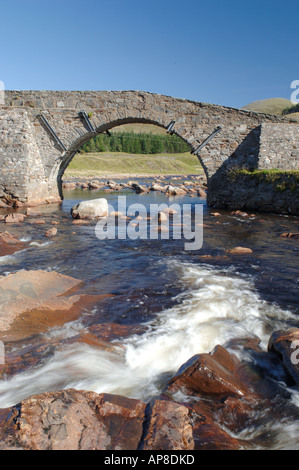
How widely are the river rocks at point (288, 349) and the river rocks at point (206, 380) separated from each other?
57 centimetres

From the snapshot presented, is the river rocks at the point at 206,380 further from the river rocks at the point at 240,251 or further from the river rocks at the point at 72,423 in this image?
the river rocks at the point at 240,251

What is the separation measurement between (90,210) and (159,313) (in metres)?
9.84

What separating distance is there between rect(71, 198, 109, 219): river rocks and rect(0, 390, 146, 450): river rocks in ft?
38.1

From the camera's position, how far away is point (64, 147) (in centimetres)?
1702

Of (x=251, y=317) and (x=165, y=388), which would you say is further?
(x=251, y=317)

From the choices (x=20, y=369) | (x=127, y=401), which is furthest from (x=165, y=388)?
(x=20, y=369)

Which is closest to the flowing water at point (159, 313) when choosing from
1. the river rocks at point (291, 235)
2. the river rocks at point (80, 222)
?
the river rocks at point (291, 235)

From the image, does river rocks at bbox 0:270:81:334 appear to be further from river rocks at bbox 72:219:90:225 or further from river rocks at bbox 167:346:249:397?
river rocks at bbox 72:219:90:225

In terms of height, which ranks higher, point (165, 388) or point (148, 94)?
point (148, 94)

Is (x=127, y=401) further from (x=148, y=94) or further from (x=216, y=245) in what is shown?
(x=148, y=94)

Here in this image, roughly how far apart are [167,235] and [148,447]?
8.86m

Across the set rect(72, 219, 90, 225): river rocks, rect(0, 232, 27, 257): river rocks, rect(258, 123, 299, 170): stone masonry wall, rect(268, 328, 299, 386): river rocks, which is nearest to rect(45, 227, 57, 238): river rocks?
rect(0, 232, 27, 257): river rocks

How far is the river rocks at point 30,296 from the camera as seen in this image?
4367mm

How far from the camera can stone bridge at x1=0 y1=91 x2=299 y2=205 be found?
52.0 feet
